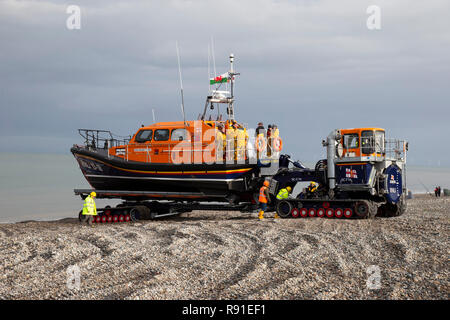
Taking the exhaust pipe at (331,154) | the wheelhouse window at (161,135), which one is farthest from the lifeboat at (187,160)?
the exhaust pipe at (331,154)

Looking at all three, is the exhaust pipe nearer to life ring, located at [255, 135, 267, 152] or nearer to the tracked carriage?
the tracked carriage

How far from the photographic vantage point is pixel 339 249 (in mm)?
10172

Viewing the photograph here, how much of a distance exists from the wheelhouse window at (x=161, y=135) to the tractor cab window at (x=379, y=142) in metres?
6.52

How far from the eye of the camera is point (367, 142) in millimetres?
15125

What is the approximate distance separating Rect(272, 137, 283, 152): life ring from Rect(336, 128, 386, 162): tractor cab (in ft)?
6.49

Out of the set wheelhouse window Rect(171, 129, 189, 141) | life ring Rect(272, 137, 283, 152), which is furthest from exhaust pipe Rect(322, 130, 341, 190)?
wheelhouse window Rect(171, 129, 189, 141)

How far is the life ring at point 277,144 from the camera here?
1641cm

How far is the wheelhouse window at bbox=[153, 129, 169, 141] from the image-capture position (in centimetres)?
1644

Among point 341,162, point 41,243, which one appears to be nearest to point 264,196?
point 341,162

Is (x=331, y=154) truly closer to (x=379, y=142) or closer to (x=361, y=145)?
(x=361, y=145)

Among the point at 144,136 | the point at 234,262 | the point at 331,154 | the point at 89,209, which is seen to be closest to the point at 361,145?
the point at 331,154

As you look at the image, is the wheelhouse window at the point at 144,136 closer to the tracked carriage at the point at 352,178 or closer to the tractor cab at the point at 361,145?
the tracked carriage at the point at 352,178

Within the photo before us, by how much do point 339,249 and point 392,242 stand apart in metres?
1.46
